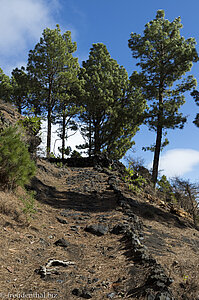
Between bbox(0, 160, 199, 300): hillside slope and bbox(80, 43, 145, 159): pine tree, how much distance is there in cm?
1458

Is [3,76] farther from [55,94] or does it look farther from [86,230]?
[86,230]

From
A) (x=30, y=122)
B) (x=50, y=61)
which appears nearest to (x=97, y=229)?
(x=30, y=122)

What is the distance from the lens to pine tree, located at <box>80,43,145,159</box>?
22562mm

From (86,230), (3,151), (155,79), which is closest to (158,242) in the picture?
(86,230)

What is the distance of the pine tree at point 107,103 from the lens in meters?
22.6

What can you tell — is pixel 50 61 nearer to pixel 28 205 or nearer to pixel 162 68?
pixel 162 68

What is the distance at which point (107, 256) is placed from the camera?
16.0 feet

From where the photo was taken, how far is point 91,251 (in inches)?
203

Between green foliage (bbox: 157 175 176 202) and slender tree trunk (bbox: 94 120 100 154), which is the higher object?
slender tree trunk (bbox: 94 120 100 154)

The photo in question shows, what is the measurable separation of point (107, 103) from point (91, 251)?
19030 millimetres

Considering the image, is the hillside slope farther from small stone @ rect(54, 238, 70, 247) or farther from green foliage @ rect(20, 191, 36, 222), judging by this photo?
green foliage @ rect(20, 191, 36, 222)

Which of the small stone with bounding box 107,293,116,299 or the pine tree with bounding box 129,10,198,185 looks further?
the pine tree with bounding box 129,10,198,185

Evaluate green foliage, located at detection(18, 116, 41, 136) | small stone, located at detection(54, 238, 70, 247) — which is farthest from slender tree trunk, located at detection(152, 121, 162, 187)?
small stone, located at detection(54, 238, 70, 247)

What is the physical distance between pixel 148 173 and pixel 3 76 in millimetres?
Answer: 19610
